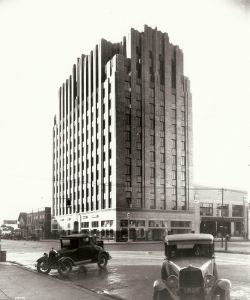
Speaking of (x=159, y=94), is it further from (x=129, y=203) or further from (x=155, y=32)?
A: (x=129, y=203)

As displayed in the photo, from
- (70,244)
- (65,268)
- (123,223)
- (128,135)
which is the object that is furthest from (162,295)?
(123,223)

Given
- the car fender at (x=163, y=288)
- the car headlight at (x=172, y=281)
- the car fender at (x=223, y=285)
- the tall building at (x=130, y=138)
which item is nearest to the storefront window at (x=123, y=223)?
the tall building at (x=130, y=138)

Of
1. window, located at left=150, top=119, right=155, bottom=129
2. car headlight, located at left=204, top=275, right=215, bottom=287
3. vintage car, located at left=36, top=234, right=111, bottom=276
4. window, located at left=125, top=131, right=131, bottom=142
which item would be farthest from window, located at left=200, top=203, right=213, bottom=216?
car headlight, located at left=204, top=275, right=215, bottom=287

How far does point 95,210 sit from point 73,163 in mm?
10075

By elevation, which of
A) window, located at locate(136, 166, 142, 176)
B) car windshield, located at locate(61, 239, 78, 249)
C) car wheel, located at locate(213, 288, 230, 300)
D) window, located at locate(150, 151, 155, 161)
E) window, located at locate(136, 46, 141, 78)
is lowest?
car windshield, located at locate(61, 239, 78, 249)

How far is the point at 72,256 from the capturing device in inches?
766

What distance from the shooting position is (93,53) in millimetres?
47531

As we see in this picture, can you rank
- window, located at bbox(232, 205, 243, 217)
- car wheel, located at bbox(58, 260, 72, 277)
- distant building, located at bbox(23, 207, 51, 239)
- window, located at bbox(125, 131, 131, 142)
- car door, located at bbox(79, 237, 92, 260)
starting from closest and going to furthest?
car wheel, located at bbox(58, 260, 72, 277)
car door, located at bbox(79, 237, 92, 260)
window, located at bbox(125, 131, 131, 142)
window, located at bbox(232, 205, 243, 217)
distant building, located at bbox(23, 207, 51, 239)

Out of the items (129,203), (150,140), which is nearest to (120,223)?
(129,203)

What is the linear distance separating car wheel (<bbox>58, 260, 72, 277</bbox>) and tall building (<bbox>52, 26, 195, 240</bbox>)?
1386 cm

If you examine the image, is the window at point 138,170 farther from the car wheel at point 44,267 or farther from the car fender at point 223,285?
the car fender at point 223,285

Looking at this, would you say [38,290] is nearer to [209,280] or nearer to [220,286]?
[209,280]

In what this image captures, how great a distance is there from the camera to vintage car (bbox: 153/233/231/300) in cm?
957

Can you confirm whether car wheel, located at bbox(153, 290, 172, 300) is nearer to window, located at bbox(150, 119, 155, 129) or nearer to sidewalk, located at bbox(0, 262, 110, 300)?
sidewalk, located at bbox(0, 262, 110, 300)
